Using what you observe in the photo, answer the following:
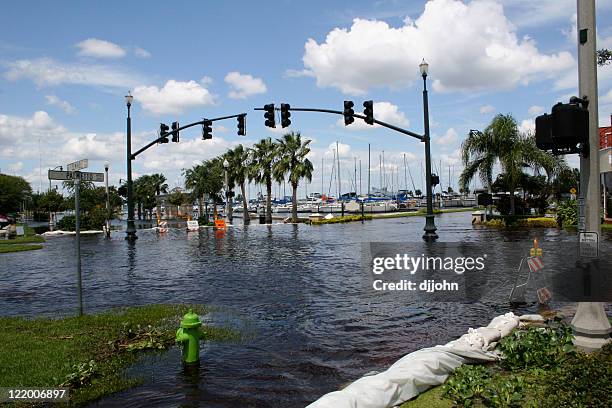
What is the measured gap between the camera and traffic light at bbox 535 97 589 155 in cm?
621

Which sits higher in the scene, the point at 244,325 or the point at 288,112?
the point at 288,112

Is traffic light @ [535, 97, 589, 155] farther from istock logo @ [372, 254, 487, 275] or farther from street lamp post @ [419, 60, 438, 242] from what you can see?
street lamp post @ [419, 60, 438, 242]

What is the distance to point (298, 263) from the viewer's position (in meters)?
18.5

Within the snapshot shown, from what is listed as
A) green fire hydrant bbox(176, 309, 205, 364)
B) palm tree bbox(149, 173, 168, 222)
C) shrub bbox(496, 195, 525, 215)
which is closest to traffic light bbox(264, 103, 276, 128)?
green fire hydrant bbox(176, 309, 205, 364)

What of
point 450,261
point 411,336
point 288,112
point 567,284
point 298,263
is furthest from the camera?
point 288,112

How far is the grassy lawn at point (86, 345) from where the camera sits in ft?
20.8

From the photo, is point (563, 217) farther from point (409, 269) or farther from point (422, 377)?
point (422, 377)

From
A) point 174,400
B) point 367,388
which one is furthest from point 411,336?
point 174,400

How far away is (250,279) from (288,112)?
507 inches

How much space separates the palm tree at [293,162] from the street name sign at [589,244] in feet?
134

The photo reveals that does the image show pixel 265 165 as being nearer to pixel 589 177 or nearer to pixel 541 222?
pixel 541 222

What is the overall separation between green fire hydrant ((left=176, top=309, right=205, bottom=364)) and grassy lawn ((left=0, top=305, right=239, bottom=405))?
82 centimetres

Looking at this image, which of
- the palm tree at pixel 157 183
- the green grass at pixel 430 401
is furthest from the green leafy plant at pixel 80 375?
the palm tree at pixel 157 183

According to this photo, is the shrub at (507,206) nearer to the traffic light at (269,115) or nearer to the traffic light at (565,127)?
the traffic light at (269,115)
